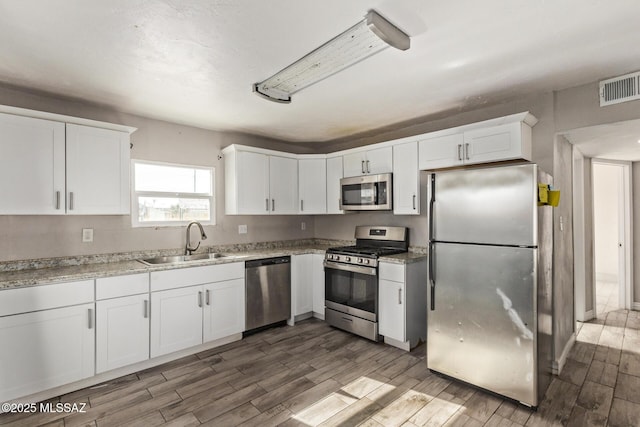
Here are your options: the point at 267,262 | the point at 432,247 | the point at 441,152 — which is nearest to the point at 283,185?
the point at 267,262

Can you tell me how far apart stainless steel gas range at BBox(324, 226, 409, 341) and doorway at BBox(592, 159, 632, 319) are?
3027mm

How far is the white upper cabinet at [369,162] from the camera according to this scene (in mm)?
3717

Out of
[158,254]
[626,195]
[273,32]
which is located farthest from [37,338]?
[626,195]

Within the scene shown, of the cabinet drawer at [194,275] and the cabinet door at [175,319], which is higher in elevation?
the cabinet drawer at [194,275]

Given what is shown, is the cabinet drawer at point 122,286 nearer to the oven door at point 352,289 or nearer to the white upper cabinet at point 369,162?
the oven door at point 352,289

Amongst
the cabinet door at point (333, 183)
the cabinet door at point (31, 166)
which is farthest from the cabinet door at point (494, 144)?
the cabinet door at point (31, 166)

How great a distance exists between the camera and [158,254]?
350 cm

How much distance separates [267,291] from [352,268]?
1034 mm

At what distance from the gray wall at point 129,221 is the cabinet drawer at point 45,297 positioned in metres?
0.66

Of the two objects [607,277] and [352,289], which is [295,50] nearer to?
[352,289]

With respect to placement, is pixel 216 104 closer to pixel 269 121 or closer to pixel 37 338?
pixel 269 121

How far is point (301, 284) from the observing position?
13.3 ft

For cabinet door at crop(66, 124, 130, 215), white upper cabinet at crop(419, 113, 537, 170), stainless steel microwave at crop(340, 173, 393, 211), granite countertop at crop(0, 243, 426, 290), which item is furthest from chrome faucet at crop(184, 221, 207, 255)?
white upper cabinet at crop(419, 113, 537, 170)

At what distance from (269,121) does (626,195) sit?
5021 mm
